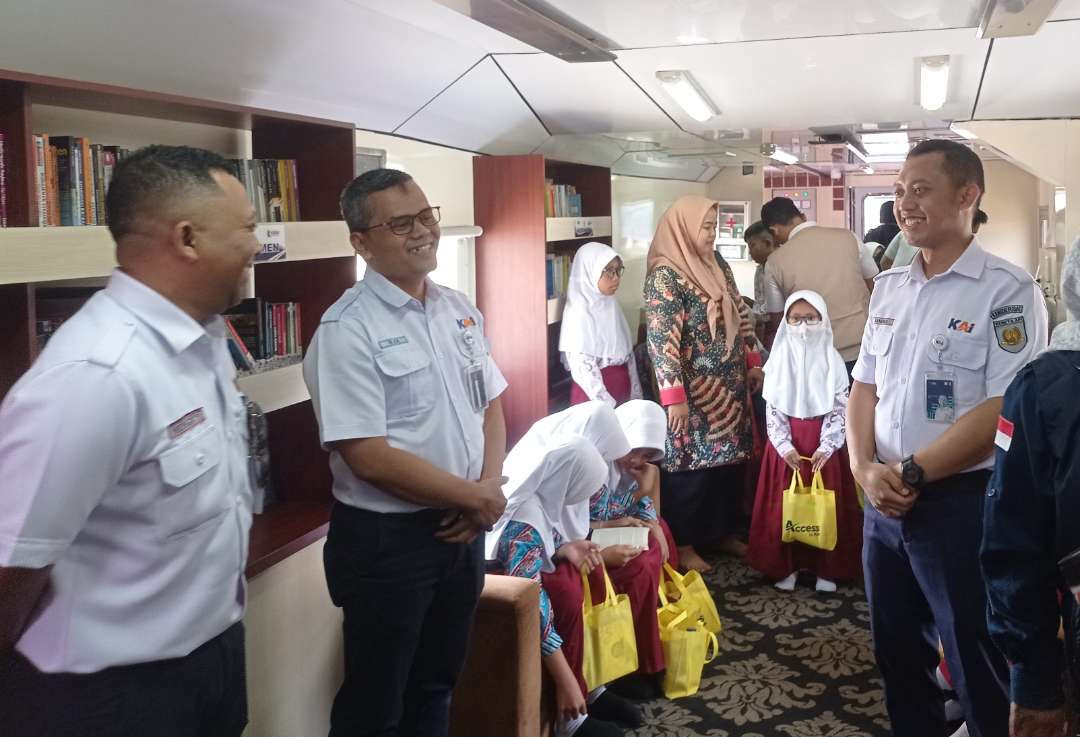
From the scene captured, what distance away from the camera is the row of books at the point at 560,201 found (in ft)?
16.4

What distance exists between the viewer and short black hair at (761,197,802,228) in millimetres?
5582

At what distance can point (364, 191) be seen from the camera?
7.20 feet

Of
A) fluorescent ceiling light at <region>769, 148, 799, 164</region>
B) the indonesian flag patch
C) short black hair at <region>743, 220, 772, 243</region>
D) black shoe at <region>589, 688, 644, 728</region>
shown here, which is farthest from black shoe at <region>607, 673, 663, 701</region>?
fluorescent ceiling light at <region>769, 148, 799, 164</region>

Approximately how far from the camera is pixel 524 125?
454 centimetres

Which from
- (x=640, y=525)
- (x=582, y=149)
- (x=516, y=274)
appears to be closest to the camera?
(x=640, y=525)

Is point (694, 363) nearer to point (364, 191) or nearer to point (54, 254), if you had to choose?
point (364, 191)

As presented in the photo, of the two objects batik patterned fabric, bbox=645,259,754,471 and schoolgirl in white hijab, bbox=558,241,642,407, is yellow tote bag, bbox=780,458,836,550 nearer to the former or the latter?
batik patterned fabric, bbox=645,259,754,471

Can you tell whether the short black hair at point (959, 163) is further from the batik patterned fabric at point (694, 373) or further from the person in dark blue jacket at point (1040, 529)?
the batik patterned fabric at point (694, 373)

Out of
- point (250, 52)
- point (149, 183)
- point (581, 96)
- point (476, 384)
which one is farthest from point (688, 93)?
point (149, 183)

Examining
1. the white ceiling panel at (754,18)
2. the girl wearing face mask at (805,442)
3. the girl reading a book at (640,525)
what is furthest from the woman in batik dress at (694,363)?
the white ceiling panel at (754,18)

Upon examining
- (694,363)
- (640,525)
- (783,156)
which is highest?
(783,156)

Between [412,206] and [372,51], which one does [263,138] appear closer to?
[372,51]

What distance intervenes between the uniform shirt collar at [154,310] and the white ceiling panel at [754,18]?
5.86 ft

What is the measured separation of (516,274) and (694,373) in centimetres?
97
